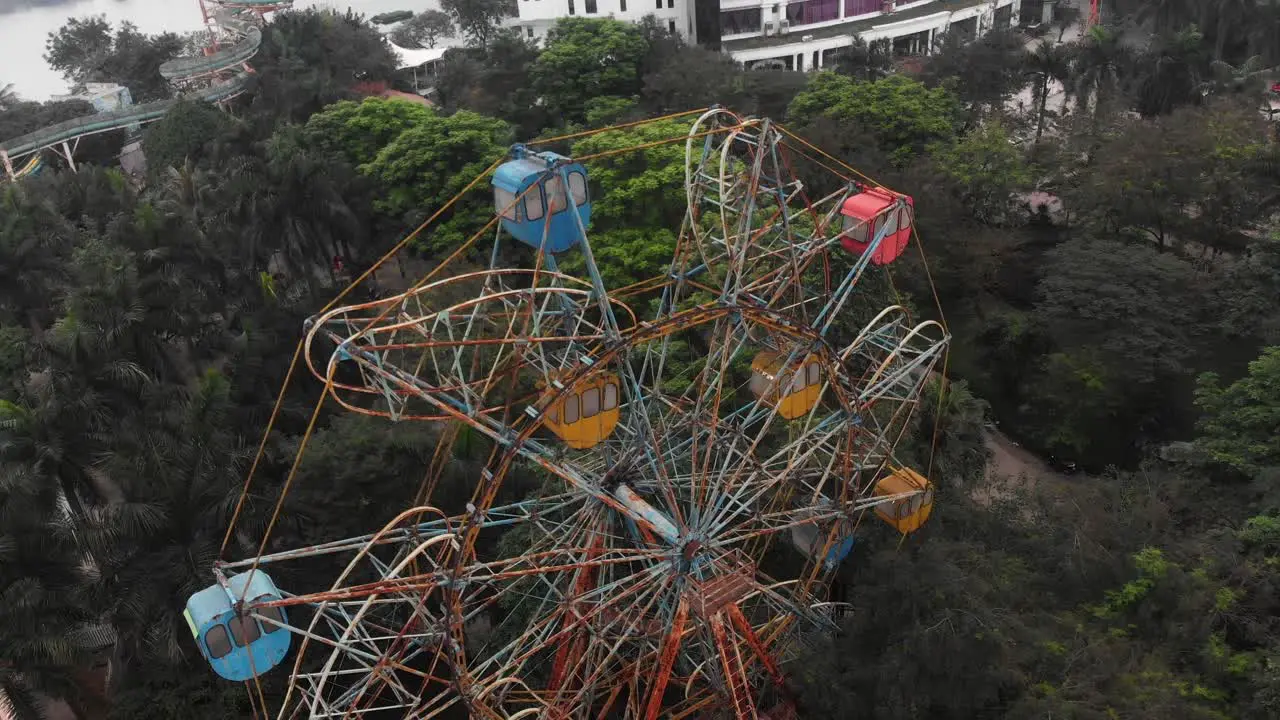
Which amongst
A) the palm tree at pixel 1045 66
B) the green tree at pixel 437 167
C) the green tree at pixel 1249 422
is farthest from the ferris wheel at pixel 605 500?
the palm tree at pixel 1045 66

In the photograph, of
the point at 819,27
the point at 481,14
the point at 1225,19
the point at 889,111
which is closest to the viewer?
the point at 889,111

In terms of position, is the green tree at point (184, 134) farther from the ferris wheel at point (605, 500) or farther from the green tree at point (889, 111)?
the ferris wheel at point (605, 500)

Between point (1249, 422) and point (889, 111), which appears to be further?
point (889, 111)

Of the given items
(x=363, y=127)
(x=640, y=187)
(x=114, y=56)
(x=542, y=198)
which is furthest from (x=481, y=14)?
(x=542, y=198)

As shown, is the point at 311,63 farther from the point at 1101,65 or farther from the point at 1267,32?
the point at 1267,32

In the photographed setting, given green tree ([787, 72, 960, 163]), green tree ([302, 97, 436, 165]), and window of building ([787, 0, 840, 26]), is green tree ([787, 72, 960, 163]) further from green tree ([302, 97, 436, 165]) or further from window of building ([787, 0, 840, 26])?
window of building ([787, 0, 840, 26])

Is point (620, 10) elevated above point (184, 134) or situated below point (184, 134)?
above

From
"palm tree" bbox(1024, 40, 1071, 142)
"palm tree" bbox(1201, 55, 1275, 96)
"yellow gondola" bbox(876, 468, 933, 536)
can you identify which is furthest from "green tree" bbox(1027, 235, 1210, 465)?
"palm tree" bbox(1024, 40, 1071, 142)

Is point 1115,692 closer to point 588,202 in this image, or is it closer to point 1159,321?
point 588,202
